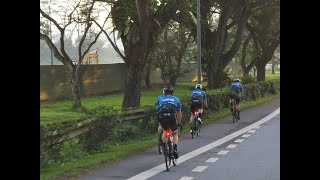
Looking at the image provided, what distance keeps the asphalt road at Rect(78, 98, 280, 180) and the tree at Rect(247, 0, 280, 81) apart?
25.6 metres

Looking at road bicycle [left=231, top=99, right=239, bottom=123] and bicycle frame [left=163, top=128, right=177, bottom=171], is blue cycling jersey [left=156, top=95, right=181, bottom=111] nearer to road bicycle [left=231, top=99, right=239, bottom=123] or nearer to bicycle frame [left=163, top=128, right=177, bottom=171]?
bicycle frame [left=163, top=128, right=177, bottom=171]

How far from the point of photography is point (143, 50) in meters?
21.1

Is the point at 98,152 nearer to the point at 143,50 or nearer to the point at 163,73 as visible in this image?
the point at 143,50

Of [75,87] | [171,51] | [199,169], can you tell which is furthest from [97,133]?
[171,51]

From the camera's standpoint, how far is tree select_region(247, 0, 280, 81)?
44.4 m

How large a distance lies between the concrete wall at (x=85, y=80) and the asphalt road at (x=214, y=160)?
2079cm

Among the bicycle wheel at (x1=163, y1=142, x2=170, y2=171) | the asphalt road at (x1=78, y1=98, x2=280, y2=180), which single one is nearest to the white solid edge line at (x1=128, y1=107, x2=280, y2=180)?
the asphalt road at (x1=78, y1=98, x2=280, y2=180)

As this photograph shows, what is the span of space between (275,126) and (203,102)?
4.55m

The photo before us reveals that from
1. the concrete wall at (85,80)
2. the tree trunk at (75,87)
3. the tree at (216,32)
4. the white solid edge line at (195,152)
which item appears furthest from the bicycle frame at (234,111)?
the concrete wall at (85,80)

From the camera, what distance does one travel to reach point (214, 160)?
12.9m

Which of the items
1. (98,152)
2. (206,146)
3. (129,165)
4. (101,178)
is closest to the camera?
(101,178)

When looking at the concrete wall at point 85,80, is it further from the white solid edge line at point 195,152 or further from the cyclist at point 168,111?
the cyclist at point 168,111

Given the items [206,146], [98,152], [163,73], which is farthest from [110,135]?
[163,73]

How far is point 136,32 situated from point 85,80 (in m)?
23.6
